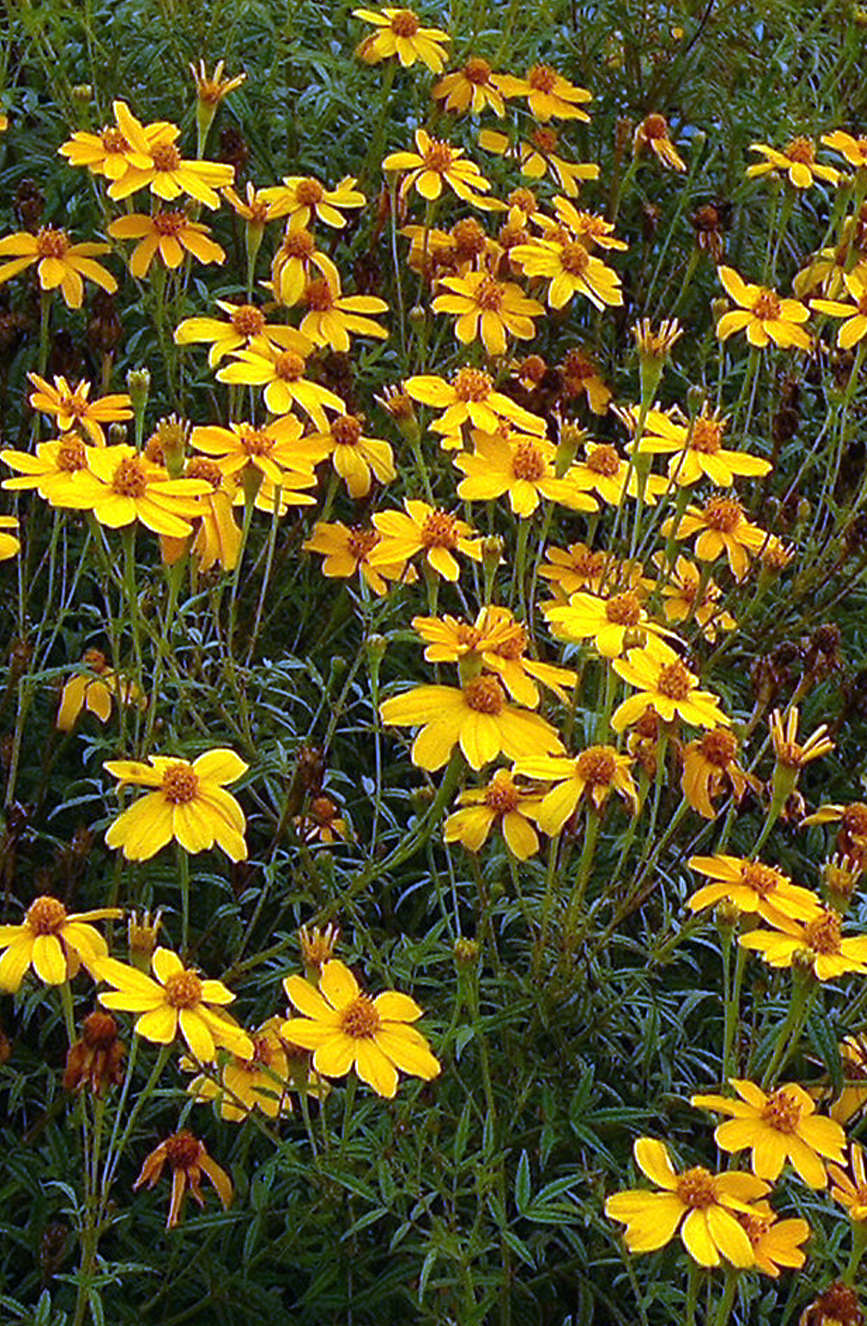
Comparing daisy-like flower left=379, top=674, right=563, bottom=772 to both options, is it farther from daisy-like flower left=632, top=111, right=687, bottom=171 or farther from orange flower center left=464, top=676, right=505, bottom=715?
daisy-like flower left=632, top=111, right=687, bottom=171

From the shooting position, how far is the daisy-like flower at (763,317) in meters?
2.30

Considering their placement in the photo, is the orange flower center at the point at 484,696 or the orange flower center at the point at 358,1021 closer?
the orange flower center at the point at 358,1021

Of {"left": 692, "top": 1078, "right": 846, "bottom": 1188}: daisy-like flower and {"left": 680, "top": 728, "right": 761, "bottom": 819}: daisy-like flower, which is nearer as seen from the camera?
{"left": 692, "top": 1078, "right": 846, "bottom": 1188}: daisy-like flower

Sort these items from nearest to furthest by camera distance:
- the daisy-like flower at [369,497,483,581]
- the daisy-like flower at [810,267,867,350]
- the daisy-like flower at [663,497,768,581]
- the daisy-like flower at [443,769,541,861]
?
the daisy-like flower at [443,769,541,861] → the daisy-like flower at [369,497,483,581] → the daisy-like flower at [663,497,768,581] → the daisy-like flower at [810,267,867,350]

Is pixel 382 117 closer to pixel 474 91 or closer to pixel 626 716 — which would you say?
pixel 474 91

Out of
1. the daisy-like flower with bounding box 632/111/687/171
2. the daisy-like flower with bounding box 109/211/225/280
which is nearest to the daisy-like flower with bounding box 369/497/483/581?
the daisy-like flower with bounding box 109/211/225/280

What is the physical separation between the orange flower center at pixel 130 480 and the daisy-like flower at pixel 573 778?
1.35 ft

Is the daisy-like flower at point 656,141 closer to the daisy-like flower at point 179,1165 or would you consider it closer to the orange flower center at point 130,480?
the orange flower center at point 130,480

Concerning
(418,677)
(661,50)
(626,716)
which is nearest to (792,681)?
(418,677)

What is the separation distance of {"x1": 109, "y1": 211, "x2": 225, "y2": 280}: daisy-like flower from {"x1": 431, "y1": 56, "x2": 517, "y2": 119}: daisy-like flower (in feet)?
1.63

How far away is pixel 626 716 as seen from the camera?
5.39 ft

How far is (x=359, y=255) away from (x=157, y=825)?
1251 millimetres

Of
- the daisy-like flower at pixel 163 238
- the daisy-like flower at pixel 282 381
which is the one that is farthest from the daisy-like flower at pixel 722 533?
the daisy-like flower at pixel 163 238

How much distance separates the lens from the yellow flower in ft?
8.04
